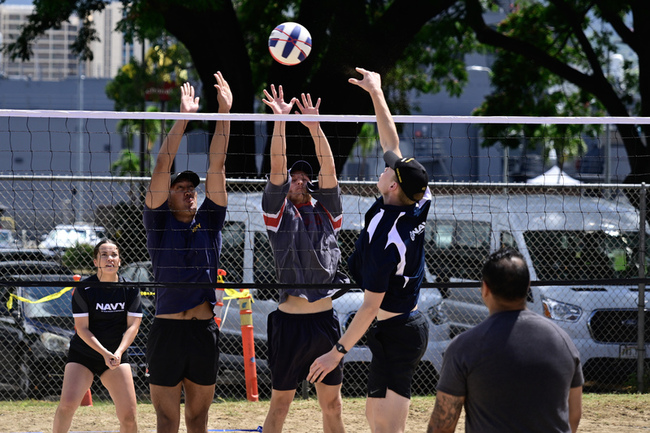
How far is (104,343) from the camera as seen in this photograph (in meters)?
5.50

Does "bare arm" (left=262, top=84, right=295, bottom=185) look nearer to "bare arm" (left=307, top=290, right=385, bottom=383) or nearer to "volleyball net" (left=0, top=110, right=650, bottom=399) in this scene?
"bare arm" (left=307, top=290, right=385, bottom=383)

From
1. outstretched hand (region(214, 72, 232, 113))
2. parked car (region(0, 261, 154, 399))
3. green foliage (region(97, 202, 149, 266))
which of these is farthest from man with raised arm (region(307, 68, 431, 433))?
green foliage (region(97, 202, 149, 266))

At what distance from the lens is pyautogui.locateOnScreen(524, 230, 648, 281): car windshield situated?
28.6 feet

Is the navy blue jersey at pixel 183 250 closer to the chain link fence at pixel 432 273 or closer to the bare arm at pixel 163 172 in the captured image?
the bare arm at pixel 163 172

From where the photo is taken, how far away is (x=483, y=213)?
862 cm

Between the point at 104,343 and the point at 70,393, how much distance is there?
455 mm

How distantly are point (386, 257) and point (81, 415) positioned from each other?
15.0ft

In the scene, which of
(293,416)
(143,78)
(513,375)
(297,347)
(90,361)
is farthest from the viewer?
(143,78)

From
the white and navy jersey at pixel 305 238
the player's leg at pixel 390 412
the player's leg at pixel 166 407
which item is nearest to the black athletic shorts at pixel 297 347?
the white and navy jersey at pixel 305 238

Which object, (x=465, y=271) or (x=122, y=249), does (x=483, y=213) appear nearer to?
(x=465, y=271)

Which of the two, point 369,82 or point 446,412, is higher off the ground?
point 369,82

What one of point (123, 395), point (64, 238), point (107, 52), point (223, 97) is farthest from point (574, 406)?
point (107, 52)

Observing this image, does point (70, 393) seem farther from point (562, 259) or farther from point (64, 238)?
point (562, 259)

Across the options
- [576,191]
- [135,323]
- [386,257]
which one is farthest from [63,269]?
[576,191]
